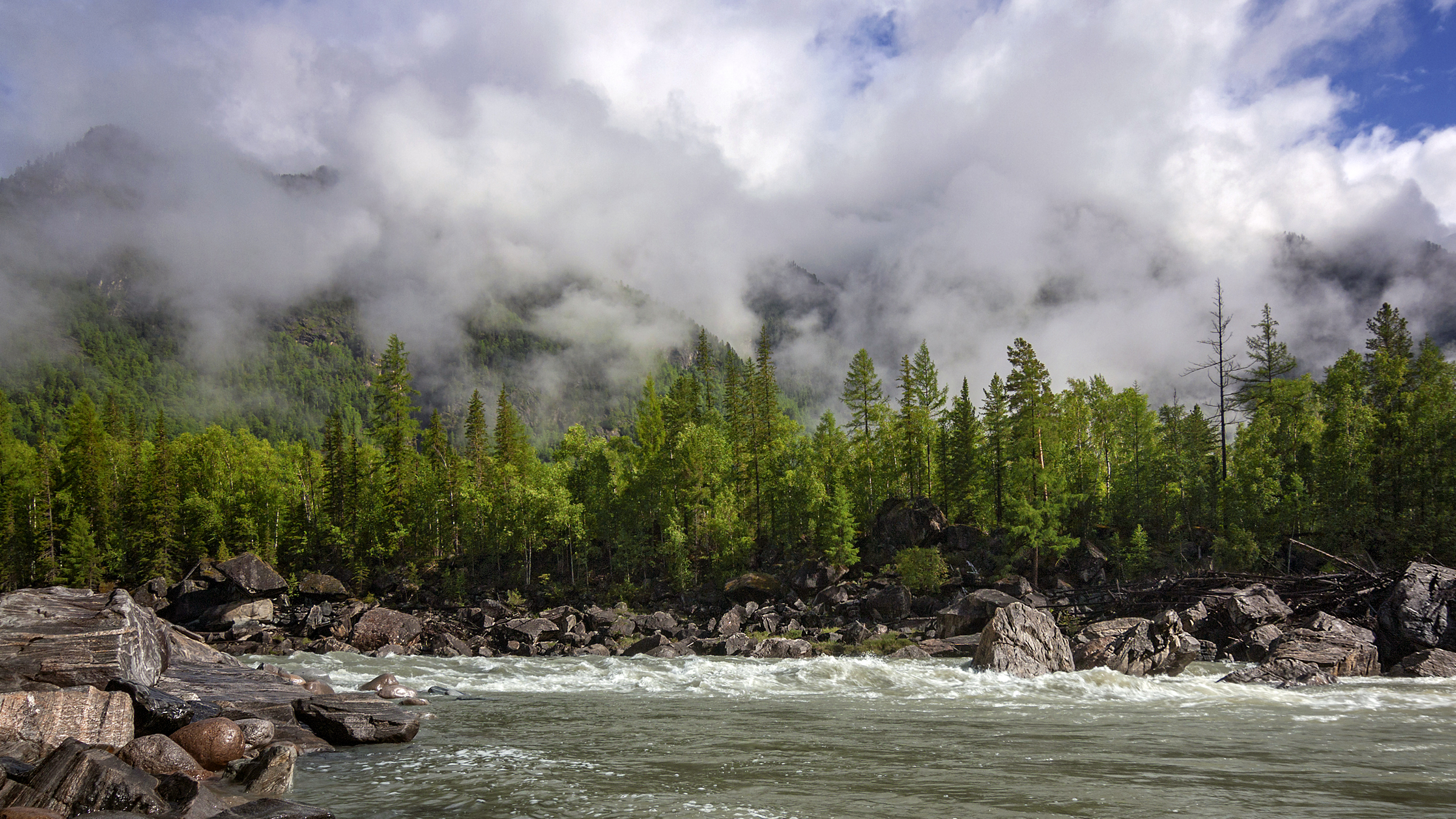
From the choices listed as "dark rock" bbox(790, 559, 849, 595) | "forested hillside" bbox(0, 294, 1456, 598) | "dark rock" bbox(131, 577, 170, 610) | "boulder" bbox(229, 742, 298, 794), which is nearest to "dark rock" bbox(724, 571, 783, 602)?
"dark rock" bbox(790, 559, 849, 595)

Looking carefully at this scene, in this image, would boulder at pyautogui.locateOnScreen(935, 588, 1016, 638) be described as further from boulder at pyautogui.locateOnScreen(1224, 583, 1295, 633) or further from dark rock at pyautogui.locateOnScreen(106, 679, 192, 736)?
dark rock at pyautogui.locateOnScreen(106, 679, 192, 736)

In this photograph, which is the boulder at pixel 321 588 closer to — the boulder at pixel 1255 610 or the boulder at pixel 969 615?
the boulder at pixel 969 615

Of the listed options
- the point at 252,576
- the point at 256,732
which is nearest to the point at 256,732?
the point at 256,732

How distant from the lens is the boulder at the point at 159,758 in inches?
449

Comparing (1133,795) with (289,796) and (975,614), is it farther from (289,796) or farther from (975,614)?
(975,614)

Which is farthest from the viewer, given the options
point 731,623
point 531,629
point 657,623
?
point 657,623

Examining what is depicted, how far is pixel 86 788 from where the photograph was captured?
380 inches

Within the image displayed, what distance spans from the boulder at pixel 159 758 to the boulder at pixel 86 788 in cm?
130

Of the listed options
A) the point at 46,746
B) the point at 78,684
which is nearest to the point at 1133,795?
the point at 46,746

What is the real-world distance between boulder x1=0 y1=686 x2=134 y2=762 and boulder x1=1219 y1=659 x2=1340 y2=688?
91.3 feet

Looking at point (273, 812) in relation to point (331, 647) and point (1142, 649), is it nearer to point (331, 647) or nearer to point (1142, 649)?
point (1142, 649)

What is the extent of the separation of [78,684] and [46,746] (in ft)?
9.20

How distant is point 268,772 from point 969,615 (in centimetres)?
3501

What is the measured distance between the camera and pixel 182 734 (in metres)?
12.8
